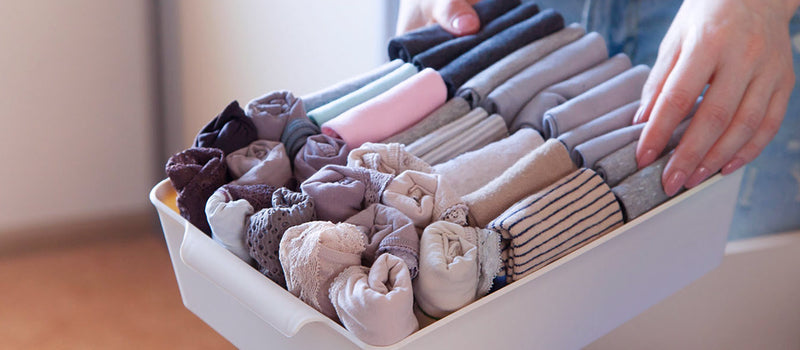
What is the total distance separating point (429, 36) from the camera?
86 centimetres

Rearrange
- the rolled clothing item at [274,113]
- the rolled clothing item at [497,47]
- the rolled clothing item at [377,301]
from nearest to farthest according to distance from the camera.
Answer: the rolled clothing item at [377,301] → the rolled clothing item at [274,113] → the rolled clothing item at [497,47]

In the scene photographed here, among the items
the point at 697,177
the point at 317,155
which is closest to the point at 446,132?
the point at 317,155

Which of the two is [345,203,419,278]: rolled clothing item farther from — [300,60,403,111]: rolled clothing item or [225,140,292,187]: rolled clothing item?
[300,60,403,111]: rolled clothing item

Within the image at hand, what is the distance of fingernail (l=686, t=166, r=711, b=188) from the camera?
0.69 meters

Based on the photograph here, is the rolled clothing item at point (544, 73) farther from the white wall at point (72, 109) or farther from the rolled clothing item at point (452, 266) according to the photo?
the white wall at point (72, 109)

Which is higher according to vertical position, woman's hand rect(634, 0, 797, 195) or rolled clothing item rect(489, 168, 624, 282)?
woman's hand rect(634, 0, 797, 195)

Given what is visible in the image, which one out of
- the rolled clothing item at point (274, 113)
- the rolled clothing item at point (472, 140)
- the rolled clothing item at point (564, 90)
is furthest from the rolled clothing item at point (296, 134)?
the rolled clothing item at point (564, 90)

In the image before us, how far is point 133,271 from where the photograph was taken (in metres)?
1.74

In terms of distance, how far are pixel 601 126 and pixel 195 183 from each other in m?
0.40

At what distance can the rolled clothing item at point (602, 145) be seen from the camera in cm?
70

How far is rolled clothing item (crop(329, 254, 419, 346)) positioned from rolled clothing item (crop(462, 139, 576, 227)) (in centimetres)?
13

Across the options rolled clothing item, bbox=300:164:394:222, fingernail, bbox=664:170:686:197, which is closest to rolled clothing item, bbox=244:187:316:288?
rolled clothing item, bbox=300:164:394:222

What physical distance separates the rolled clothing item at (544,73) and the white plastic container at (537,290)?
0.19 m

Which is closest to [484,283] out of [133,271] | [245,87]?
[245,87]
